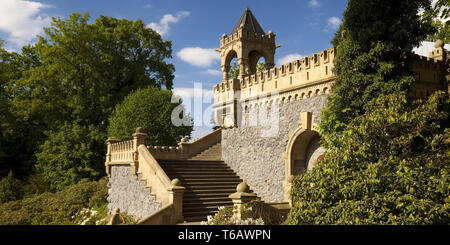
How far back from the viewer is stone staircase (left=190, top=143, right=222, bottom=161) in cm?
1929

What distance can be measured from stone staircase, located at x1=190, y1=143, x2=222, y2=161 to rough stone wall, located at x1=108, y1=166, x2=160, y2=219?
3653 millimetres

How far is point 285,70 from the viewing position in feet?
52.9

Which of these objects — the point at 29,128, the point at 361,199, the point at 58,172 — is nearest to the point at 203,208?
the point at 361,199

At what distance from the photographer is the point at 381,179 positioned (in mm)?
7273

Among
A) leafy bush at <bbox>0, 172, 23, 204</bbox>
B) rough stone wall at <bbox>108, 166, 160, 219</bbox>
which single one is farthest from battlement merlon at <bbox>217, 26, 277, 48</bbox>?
leafy bush at <bbox>0, 172, 23, 204</bbox>

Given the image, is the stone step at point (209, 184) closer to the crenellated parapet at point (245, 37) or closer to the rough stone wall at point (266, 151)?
the rough stone wall at point (266, 151)

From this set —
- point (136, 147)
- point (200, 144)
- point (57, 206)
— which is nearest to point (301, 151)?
point (200, 144)

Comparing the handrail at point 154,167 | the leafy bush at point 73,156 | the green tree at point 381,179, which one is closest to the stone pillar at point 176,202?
the handrail at point 154,167

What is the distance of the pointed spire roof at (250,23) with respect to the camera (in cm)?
2167

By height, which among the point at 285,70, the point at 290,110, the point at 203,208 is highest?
the point at 285,70

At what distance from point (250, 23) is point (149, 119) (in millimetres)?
8116

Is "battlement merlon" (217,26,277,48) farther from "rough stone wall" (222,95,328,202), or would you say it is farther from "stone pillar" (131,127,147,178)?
"stone pillar" (131,127,147,178)

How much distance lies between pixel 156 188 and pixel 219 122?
22.6 feet

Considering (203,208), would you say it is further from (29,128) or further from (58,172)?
(29,128)
